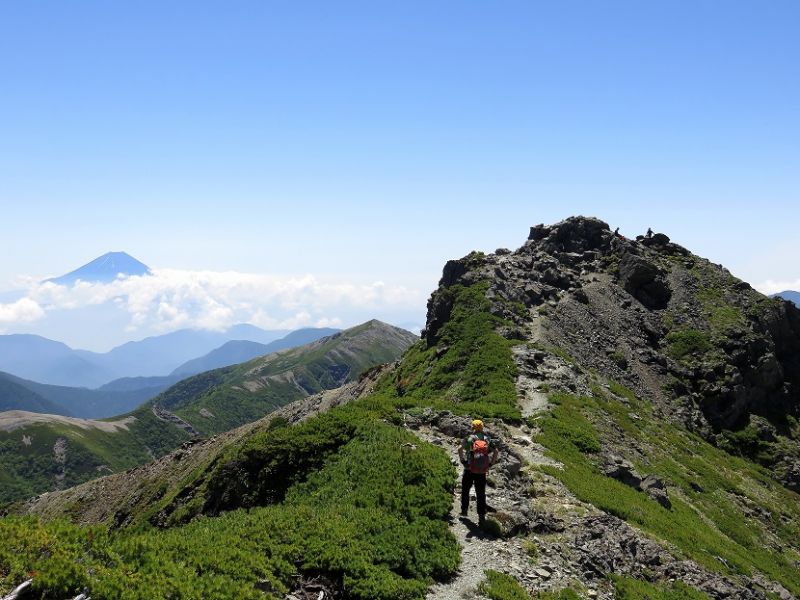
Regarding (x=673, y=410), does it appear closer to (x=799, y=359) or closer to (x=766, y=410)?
(x=766, y=410)

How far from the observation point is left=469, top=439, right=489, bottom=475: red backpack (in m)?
22.2

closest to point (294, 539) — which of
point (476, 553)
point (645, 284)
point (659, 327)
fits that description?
point (476, 553)

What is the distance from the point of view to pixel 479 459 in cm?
2217

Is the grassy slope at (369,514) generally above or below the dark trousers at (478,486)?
below

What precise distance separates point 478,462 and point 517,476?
354 inches

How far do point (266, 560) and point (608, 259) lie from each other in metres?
99.5

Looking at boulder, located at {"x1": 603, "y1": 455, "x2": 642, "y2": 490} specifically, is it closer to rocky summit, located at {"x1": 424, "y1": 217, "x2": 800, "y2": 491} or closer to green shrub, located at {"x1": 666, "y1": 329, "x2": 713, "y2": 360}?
rocky summit, located at {"x1": 424, "y1": 217, "x2": 800, "y2": 491}

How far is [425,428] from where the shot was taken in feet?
120

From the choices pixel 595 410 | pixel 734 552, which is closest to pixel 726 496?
pixel 595 410

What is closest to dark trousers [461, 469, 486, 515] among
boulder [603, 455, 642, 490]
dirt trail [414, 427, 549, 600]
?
dirt trail [414, 427, 549, 600]

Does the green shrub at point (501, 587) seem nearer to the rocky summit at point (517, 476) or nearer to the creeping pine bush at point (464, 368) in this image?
the rocky summit at point (517, 476)

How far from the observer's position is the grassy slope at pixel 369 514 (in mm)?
14664

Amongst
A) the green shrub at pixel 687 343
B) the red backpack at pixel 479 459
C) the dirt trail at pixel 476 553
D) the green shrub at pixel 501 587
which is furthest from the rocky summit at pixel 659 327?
the green shrub at pixel 501 587

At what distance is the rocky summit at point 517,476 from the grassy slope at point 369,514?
0.11 metres
